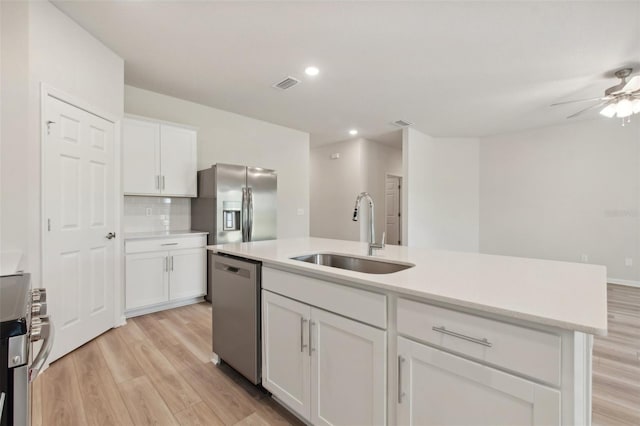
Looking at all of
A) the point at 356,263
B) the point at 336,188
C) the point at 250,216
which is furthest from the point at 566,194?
the point at 250,216

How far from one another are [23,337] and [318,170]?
6980 mm

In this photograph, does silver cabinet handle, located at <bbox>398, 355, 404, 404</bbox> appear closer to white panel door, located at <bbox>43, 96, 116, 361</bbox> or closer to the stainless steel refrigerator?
white panel door, located at <bbox>43, 96, 116, 361</bbox>

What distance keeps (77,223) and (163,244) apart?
0.98 metres

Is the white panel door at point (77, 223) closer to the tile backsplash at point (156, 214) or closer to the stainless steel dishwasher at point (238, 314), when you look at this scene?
the tile backsplash at point (156, 214)

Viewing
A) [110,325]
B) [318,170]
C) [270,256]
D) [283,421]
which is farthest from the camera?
[318,170]

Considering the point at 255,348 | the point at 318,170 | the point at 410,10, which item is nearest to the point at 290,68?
the point at 410,10

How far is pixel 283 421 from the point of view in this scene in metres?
1.62

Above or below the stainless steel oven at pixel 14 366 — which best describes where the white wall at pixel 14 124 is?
above

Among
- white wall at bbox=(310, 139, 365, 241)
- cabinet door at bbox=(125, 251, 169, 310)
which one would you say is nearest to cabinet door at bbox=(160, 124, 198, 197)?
cabinet door at bbox=(125, 251, 169, 310)

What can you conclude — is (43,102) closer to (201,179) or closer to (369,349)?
(201,179)

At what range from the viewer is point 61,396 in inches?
72.3

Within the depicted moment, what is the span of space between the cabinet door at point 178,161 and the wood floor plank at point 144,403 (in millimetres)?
2254

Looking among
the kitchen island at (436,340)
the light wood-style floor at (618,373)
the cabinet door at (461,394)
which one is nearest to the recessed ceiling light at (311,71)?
the kitchen island at (436,340)

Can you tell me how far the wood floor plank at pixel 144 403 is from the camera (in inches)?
64.5
